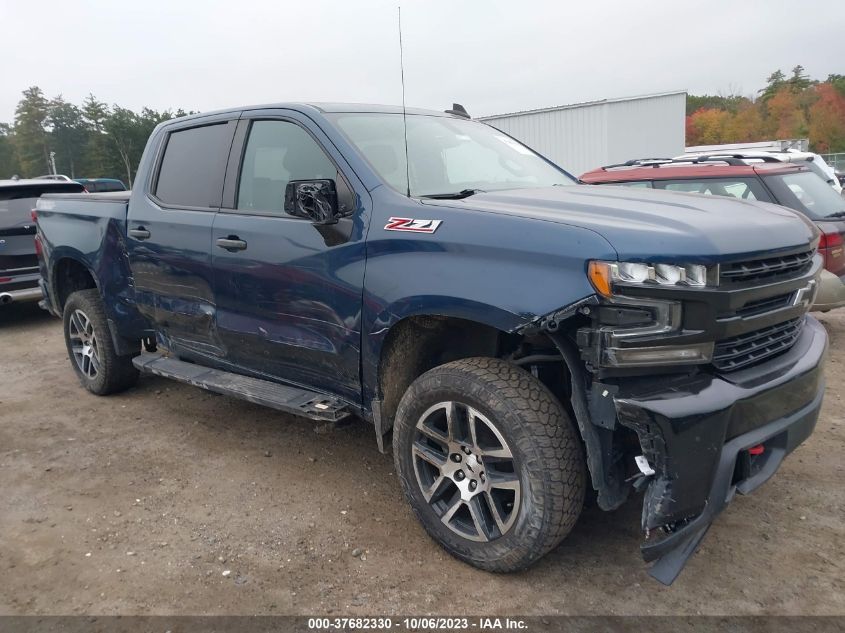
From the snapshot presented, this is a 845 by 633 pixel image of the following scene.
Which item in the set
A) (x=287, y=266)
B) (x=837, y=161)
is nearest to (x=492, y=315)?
(x=287, y=266)

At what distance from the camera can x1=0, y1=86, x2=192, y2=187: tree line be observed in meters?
48.2

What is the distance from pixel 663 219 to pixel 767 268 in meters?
0.45

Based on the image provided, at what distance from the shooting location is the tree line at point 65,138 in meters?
48.2

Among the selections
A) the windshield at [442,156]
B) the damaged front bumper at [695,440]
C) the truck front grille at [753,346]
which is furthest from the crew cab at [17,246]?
the truck front grille at [753,346]

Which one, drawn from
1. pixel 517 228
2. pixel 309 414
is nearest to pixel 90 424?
pixel 309 414

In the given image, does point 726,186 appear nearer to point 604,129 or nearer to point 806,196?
point 806,196

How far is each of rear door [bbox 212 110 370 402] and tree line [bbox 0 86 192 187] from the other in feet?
156

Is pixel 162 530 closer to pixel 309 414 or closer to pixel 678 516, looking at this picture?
pixel 309 414

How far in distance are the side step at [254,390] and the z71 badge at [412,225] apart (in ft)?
3.29

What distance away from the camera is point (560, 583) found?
112 inches

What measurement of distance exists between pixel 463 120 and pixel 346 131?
115 centimetres

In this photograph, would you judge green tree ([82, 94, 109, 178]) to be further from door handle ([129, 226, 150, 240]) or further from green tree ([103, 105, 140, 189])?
door handle ([129, 226, 150, 240])

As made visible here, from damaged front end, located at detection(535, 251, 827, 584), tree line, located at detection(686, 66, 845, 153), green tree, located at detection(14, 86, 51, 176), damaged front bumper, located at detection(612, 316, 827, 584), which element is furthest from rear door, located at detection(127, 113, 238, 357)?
tree line, located at detection(686, 66, 845, 153)

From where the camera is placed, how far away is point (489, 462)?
284 cm
